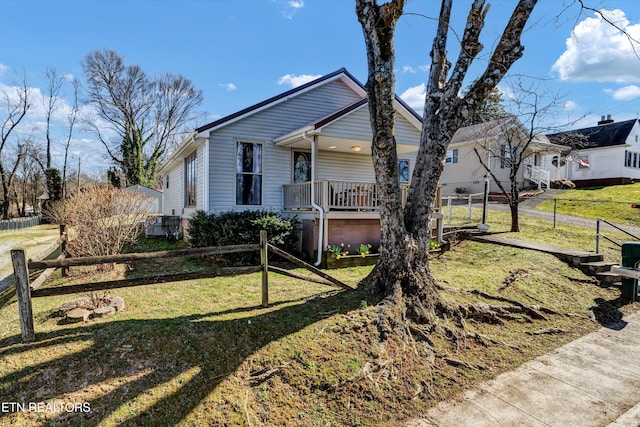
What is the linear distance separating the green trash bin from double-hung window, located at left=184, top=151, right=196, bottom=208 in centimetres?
1261

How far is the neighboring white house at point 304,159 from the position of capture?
32.5 feet

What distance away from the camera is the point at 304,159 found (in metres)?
12.0

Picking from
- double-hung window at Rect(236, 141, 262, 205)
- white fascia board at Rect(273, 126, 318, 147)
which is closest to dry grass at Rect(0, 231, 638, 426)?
white fascia board at Rect(273, 126, 318, 147)

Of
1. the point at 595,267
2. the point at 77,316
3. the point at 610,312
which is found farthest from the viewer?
the point at 595,267

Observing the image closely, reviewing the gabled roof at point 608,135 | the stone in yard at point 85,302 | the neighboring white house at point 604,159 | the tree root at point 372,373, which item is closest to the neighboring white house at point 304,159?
the tree root at point 372,373

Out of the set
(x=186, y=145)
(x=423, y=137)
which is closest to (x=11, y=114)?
(x=186, y=145)

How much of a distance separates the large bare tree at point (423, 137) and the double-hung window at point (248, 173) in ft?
20.9

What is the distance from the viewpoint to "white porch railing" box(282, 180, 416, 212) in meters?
9.73

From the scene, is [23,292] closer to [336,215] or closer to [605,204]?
[336,215]

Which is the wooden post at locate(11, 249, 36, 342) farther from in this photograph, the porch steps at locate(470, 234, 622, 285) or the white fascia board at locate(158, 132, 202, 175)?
the porch steps at locate(470, 234, 622, 285)

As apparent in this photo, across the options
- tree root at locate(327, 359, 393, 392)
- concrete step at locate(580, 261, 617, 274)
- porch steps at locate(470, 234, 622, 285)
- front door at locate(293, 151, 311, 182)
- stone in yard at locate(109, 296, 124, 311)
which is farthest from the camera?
front door at locate(293, 151, 311, 182)

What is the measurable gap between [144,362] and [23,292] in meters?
1.56

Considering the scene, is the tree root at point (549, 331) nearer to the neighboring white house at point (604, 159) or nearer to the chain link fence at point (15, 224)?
the neighboring white house at point (604, 159)

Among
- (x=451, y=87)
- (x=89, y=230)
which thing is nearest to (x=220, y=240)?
(x=89, y=230)
